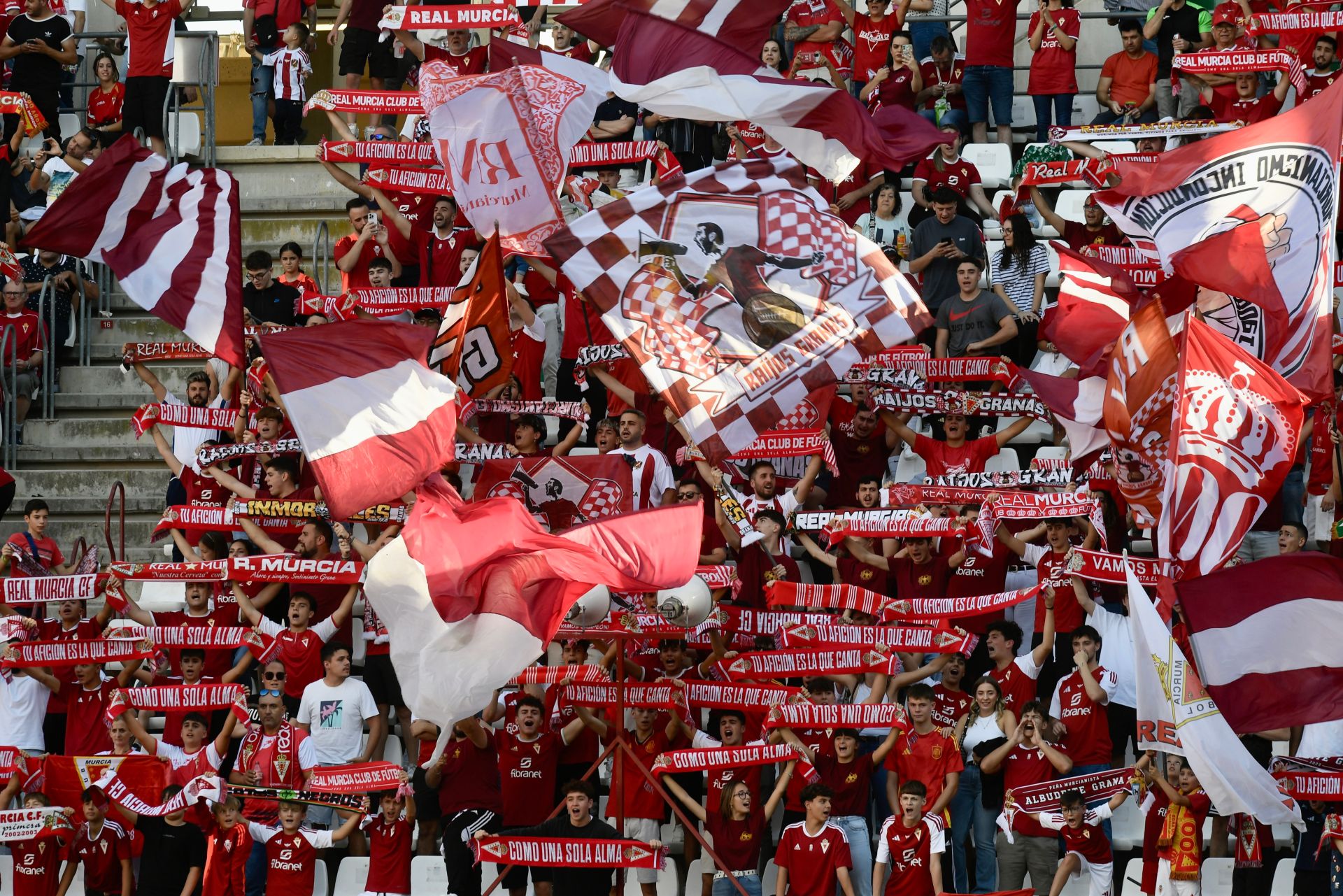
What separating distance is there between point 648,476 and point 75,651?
14.8ft

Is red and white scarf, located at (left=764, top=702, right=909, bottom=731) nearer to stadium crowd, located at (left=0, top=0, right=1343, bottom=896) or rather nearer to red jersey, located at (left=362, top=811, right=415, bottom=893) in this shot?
stadium crowd, located at (left=0, top=0, right=1343, bottom=896)

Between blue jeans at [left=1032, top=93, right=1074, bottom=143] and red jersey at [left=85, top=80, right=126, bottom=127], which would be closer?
blue jeans at [left=1032, top=93, right=1074, bottom=143]

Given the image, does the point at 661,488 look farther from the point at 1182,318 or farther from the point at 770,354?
the point at 1182,318

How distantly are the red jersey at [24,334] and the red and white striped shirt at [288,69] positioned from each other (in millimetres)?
3932

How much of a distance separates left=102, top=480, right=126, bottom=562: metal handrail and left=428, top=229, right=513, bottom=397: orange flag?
3.00 meters

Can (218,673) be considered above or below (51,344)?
below

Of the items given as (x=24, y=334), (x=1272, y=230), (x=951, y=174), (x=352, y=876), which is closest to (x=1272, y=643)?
(x=1272, y=230)

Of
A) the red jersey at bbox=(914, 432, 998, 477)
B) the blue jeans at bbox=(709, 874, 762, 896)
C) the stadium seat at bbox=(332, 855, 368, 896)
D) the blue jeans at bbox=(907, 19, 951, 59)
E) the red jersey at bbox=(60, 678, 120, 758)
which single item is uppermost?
the blue jeans at bbox=(907, 19, 951, 59)

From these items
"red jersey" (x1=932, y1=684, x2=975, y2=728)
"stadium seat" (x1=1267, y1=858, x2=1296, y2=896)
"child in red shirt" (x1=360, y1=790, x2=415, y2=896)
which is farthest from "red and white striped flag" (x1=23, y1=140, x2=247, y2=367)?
"stadium seat" (x1=1267, y1=858, x2=1296, y2=896)

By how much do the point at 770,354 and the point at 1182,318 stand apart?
2.78 m

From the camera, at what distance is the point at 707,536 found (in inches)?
760

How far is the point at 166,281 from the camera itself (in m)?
17.8

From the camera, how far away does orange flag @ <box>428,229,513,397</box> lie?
63.5ft

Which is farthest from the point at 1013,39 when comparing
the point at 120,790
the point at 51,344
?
the point at 120,790
